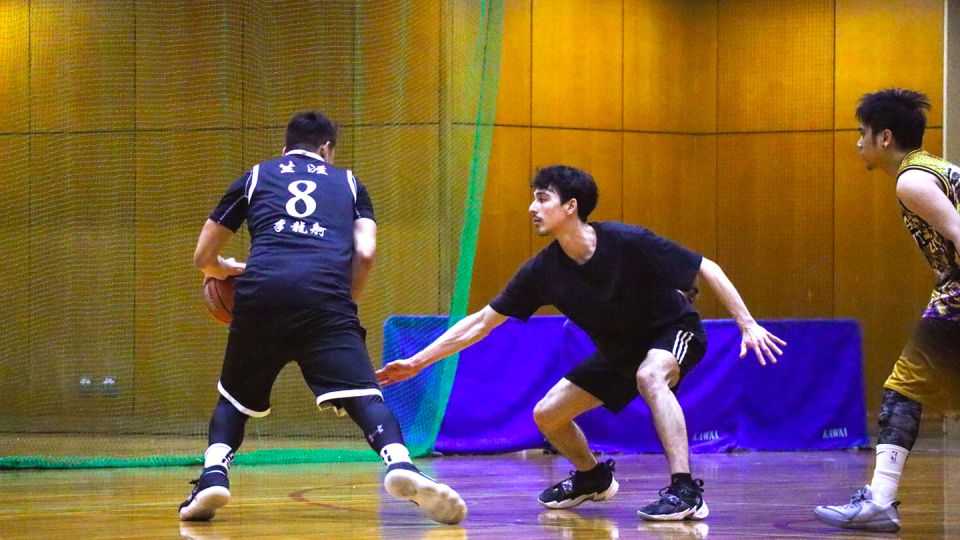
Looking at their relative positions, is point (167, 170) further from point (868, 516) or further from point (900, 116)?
point (868, 516)

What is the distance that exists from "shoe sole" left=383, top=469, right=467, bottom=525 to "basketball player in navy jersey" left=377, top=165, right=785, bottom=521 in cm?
73

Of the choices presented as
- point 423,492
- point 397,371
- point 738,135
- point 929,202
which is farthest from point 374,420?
point 738,135

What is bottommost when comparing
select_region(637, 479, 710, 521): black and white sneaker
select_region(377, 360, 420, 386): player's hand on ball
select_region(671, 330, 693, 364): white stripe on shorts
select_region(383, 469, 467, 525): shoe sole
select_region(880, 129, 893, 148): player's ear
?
select_region(637, 479, 710, 521): black and white sneaker

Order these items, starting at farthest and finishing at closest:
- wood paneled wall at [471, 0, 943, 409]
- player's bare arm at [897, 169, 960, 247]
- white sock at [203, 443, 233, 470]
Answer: wood paneled wall at [471, 0, 943, 409] → white sock at [203, 443, 233, 470] → player's bare arm at [897, 169, 960, 247]

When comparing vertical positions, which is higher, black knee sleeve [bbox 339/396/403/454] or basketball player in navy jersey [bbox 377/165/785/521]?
basketball player in navy jersey [bbox 377/165/785/521]

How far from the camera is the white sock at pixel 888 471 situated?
14.9 feet

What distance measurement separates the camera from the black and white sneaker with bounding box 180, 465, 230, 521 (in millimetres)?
4707

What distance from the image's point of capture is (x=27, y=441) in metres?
9.98

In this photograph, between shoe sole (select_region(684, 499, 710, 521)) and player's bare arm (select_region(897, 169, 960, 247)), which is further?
shoe sole (select_region(684, 499, 710, 521))

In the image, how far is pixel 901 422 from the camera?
455 cm

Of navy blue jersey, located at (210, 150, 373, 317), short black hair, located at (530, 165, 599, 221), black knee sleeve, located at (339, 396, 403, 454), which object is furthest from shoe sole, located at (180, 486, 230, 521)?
short black hair, located at (530, 165, 599, 221)

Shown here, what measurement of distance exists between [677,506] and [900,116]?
1638 mm

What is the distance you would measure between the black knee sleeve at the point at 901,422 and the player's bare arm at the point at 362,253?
6.41ft

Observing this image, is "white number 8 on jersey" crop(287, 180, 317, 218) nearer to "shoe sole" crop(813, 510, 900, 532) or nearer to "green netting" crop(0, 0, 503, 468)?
"shoe sole" crop(813, 510, 900, 532)
